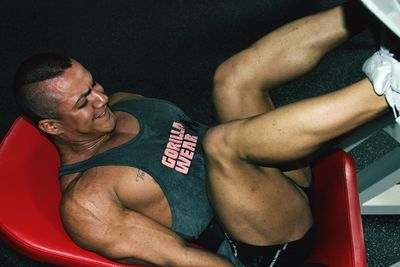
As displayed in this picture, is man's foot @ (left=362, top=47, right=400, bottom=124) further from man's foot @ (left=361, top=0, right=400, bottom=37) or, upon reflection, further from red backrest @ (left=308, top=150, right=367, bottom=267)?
red backrest @ (left=308, top=150, right=367, bottom=267)

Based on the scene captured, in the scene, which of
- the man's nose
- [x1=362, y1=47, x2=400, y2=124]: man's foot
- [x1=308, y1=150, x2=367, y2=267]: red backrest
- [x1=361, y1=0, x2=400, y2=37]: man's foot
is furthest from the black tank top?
[x1=361, y1=0, x2=400, y2=37]: man's foot

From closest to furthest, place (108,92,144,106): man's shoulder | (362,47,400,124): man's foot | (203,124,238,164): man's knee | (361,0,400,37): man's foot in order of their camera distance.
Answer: (361,0,400,37): man's foot, (362,47,400,124): man's foot, (203,124,238,164): man's knee, (108,92,144,106): man's shoulder

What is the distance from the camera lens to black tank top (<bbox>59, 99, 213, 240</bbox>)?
115 centimetres

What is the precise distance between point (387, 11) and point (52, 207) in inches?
32.5

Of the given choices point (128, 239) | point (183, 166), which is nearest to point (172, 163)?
point (183, 166)

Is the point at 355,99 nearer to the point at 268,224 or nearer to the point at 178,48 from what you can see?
the point at 268,224

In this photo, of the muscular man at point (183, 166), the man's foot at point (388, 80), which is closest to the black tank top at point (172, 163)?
the muscular man at point (183, 166)

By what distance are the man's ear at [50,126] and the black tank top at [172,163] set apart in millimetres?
93

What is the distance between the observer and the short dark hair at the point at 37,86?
1146 mm

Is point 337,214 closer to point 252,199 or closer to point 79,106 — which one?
point 252,199

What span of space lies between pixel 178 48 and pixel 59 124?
115 cm

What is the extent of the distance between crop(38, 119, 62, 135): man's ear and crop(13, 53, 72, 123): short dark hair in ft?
0.03

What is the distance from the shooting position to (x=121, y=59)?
2.25m

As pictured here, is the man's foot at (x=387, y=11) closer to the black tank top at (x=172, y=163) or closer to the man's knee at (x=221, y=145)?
the man's knee at (x=221, y=145)
